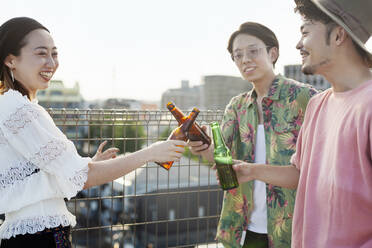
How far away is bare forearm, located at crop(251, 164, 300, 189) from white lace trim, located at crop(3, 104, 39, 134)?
121 centimetres

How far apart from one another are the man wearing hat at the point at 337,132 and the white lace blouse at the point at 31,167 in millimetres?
1089

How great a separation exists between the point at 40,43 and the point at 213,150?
1.33 m

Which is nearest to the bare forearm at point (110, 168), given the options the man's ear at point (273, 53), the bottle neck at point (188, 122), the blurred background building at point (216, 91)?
the bottle neck at point (188, 122)

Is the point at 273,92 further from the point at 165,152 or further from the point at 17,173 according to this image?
the point at 17,173

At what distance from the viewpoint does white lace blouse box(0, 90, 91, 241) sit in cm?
166

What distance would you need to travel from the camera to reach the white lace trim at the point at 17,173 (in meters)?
1.70

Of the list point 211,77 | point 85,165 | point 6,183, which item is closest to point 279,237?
point 85,165

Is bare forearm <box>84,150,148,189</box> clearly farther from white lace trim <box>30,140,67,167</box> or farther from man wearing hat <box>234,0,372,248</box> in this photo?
man wearing hat <box>234,0,372,248</box>

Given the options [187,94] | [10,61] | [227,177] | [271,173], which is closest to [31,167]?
[10,61]

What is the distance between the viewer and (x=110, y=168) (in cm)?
182

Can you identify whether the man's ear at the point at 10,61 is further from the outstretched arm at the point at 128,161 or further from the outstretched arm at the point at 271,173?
the outstretched arm at the point at 271,173

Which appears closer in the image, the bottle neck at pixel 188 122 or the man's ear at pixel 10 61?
the man's ear at pixel 10 61

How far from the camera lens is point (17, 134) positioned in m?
1.66

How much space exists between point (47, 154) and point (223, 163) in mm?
1048
